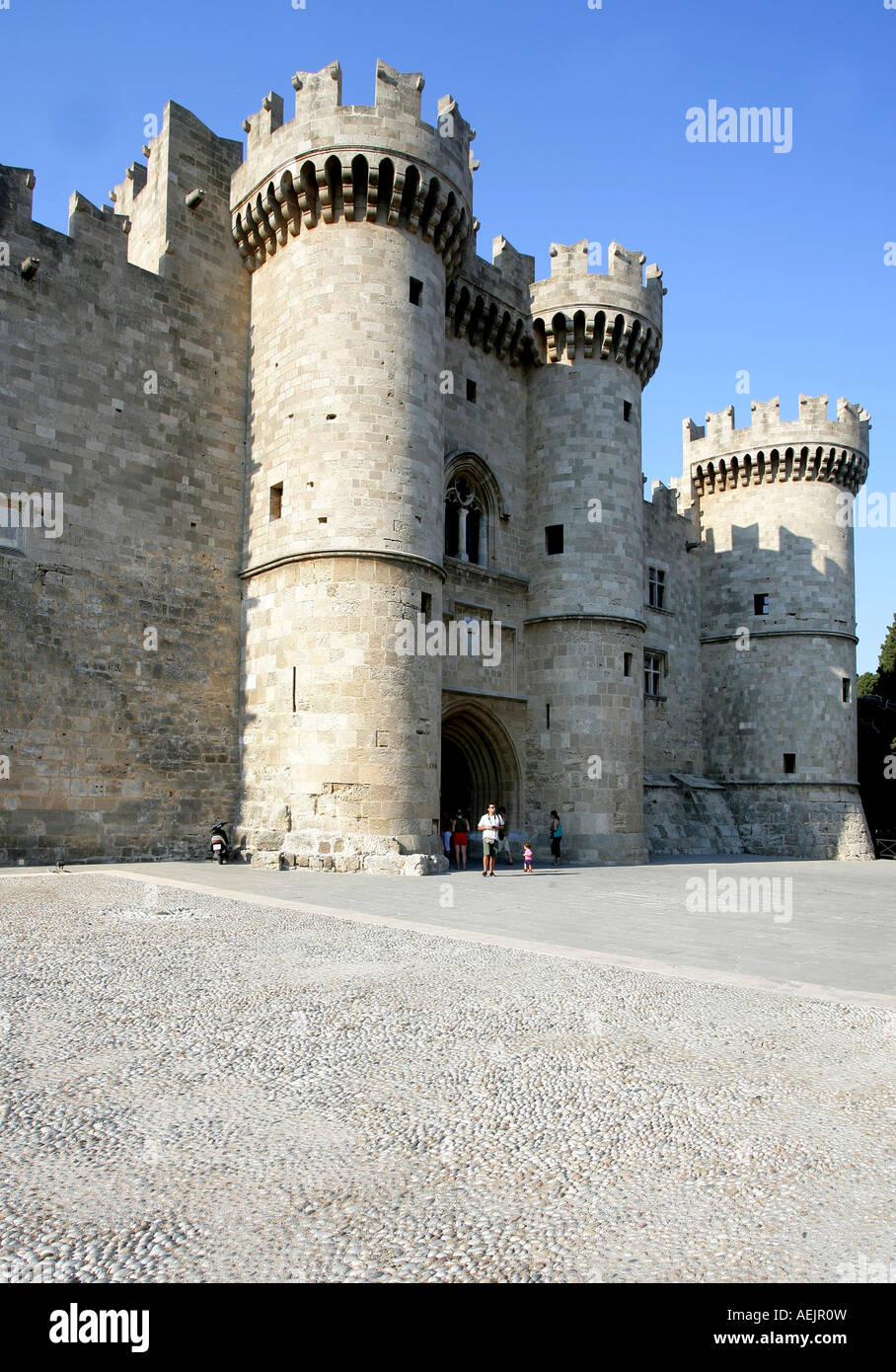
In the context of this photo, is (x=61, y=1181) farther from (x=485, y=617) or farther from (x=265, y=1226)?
(x=485, y=617)

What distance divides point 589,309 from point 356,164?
7.50 m

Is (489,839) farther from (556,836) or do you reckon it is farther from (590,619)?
(590,619)

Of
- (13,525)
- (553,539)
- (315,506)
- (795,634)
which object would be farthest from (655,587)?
(13,525)

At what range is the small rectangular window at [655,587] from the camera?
31.1 meters

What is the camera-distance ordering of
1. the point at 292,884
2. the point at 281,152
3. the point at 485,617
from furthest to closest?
the point at 485,617 → the point at 281,152 → the point at 292,884

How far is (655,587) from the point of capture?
103ft

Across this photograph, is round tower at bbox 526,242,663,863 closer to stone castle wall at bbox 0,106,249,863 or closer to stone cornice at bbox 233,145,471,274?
stone cornice at bbox 233,145,471,274

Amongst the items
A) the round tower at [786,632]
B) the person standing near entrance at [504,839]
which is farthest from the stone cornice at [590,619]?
the round tower at [786,632]

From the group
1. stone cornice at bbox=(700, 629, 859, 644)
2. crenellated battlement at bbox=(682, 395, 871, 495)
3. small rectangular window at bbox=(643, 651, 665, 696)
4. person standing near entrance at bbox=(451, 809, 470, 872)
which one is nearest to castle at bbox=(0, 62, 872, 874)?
person standing near entrance at bbox=(451, 809, 470, 872)

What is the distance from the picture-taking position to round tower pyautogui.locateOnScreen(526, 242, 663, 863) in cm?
2270
